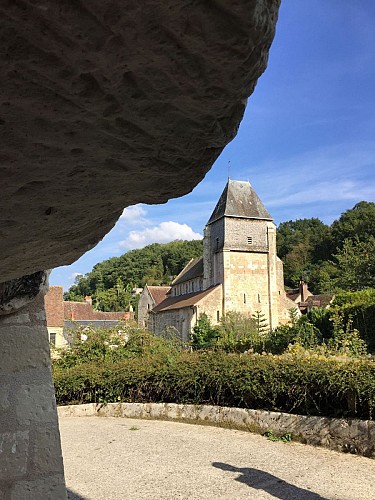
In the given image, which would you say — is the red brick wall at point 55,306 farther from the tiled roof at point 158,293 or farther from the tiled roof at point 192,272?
the tiled roof at point 158,293

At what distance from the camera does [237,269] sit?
118ft

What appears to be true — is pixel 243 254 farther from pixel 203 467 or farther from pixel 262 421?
pixel 203 467

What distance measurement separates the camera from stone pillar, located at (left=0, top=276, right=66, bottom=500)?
2.25 meters

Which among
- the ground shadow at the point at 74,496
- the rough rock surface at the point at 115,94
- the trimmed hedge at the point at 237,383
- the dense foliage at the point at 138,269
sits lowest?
the ground shadow at the point at 74,496

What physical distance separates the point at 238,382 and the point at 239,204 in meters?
30.7

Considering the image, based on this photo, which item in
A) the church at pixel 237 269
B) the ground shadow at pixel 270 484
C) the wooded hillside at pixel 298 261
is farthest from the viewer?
the wooded hillside at pixel 298 261

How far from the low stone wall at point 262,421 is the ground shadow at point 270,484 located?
1.58m

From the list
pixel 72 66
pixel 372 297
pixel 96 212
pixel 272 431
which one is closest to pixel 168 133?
pixel 72 66

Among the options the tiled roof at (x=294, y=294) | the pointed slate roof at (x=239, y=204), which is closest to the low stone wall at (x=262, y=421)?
the pointed slate roof at (x=239, y=204)

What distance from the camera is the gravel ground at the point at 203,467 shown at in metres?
4.90

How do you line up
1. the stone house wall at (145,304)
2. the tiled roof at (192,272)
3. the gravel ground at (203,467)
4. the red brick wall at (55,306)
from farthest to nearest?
the stone house wall at (145,304)
the tiled roof at (192,272)
the red brick wall at (55,306)
the gravel ground at (203,467)

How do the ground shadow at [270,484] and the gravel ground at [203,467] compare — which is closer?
the ground shadow at [270,484]

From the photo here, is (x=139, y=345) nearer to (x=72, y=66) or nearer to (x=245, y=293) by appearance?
(x=72, y=66)

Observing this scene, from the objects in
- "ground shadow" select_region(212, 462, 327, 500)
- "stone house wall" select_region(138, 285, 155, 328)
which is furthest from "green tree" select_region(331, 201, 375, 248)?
"ground shadow" select_region(212, 462, 327, 500)
